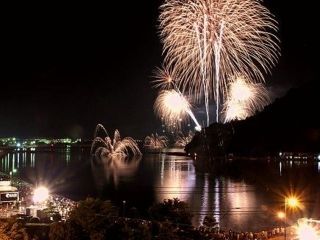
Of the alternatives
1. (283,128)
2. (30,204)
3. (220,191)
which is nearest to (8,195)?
(30,204)

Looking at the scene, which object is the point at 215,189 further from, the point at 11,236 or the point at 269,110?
the point at 269,110

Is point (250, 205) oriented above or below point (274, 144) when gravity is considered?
below

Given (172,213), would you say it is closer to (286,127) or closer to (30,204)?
(30,204)

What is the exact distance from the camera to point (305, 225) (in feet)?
32.1

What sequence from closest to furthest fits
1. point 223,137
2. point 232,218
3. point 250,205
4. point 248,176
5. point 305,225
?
point 305,225
point 232,218
point 250,205
point 248,176
point 223,137

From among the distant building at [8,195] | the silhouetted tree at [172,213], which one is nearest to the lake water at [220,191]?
the distant building at [8,195]

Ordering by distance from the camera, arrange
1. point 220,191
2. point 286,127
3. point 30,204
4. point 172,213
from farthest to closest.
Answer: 1. point 286,127
2. point 220,191
3. point 30,204
4. point 172,213

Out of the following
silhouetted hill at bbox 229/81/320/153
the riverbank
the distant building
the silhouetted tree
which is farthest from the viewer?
silhouetted hill at bbox 229/81/320/153

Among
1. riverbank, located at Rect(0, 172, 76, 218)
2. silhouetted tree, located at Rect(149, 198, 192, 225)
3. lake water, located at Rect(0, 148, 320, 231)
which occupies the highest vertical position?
silhouetted tree, located at Rect(149, 198, 192, 225)

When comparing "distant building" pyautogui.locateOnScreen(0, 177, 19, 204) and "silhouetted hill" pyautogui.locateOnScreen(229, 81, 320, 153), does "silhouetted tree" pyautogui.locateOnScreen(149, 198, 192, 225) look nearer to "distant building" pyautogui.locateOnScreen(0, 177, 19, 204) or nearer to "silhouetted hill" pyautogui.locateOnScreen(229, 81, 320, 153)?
"distant building" pyautogui.locateOnScreen(0, 177, 19, 204)

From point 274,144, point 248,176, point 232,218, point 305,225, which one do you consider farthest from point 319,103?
point 305,225

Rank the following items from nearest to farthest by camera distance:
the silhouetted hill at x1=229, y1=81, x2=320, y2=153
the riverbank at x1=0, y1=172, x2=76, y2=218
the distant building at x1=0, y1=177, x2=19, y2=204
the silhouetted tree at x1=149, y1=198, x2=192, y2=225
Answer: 1. the silhouetted tree at x1=149, y1=198, x2=192, y2=225
2. the riverbank at x1=0, y1=172, x2=76, y2=218
3. the distant building at x1=0, y1=177, x2=19, y2=204
4. the silhouetted hill at x1=229, y1=81, x2=320, y2=153

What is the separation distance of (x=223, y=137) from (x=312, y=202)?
44.3 m

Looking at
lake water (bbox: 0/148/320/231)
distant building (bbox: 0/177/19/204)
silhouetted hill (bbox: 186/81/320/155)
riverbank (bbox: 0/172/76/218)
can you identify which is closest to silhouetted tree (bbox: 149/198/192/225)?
riverbank (bbox: 0/172/76/218)
